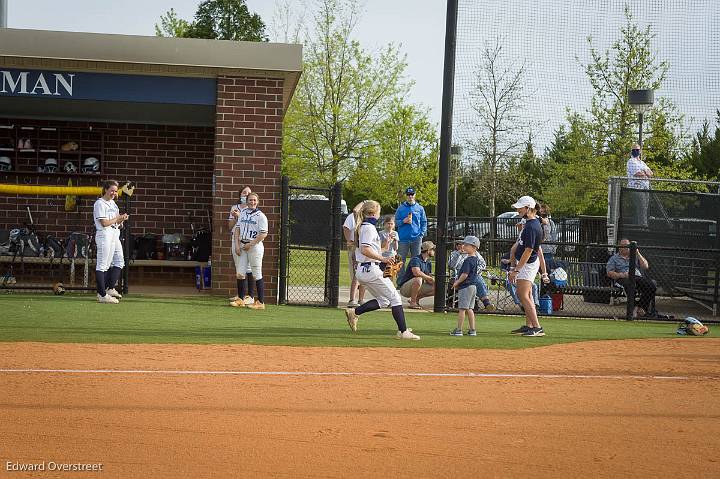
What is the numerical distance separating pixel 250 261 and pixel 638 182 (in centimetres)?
859

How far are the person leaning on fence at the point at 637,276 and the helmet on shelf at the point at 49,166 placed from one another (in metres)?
11.1

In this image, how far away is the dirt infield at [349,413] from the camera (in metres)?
5.59

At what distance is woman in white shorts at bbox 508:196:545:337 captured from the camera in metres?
12.4

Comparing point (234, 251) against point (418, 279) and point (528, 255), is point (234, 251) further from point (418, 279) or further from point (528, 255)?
point (528, 255)

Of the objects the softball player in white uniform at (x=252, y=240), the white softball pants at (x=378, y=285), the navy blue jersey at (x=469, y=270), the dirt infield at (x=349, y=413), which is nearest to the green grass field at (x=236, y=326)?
the white softball pants at (x=378, y=285)

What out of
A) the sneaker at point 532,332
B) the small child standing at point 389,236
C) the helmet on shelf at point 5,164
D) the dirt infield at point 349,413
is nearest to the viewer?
the dirt infield at point 349,413

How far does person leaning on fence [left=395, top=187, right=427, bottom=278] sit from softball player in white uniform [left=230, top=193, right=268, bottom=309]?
10.4ft

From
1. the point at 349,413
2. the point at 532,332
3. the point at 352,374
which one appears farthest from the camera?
the point at 532,332

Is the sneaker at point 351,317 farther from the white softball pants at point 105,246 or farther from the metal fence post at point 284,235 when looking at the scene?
Result: the white softball pants at point 105,246

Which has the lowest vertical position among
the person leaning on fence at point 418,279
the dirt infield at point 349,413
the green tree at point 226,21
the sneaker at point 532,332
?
the dirt infield at point 349,413

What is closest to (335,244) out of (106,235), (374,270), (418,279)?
(418,279)

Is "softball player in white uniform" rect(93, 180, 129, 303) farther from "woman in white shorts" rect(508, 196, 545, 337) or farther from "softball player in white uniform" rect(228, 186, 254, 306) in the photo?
"woman in white shorts" rect(508, 196, 545, 337)

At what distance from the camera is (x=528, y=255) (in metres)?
12.4

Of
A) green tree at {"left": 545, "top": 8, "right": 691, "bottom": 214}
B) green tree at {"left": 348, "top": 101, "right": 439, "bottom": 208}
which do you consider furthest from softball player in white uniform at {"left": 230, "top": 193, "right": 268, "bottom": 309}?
green tree at {"left": 348, "top": 101, "right": 439, "bottom": 208}
